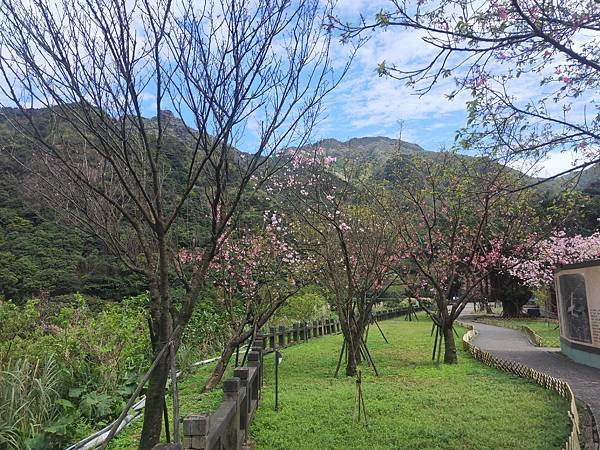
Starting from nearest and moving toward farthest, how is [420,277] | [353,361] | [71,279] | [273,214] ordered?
1. [353,361]
2. [273,214]
3. [420,277]
4. [71,279]

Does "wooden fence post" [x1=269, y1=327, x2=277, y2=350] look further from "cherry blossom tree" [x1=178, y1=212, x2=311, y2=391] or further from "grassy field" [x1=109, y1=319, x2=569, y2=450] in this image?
"grassy field" [x1=109, y1=319, x2=569, y2=450]

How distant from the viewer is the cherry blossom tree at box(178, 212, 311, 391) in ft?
32.0

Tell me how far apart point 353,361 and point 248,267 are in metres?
3.40

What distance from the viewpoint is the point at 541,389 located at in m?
7.86

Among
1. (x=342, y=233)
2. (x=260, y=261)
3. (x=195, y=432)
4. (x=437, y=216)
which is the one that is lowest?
(x=195, y=432)

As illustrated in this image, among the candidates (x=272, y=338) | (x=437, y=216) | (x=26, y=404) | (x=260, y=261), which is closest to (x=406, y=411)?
(x=26, y=404)

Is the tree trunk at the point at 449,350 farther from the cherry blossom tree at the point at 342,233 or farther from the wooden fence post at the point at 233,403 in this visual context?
the wooden fence post at the point at 233,403

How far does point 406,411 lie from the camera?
256 inches

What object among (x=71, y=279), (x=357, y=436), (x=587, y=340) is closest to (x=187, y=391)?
(x=357, y=436)

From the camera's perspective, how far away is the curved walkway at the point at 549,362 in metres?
8.13

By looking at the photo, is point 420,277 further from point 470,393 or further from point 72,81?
point 72,81

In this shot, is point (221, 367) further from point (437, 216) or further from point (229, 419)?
point (437, 216)

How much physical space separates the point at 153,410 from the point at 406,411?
4.10 m

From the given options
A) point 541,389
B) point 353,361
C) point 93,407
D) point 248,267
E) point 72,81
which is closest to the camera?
point 72,81
